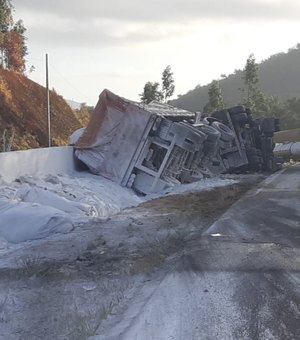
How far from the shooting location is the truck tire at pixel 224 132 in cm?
2145

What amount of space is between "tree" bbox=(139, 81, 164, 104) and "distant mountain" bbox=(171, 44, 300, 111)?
8331 cm

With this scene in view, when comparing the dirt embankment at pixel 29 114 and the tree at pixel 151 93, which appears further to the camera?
the tree at pixel 151 93

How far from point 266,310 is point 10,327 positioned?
7.47 feet

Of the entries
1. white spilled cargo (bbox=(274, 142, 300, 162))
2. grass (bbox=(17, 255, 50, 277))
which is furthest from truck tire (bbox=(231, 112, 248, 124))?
grass (bbox=(17, 255, 50, 277))

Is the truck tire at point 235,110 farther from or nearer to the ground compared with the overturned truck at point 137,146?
farther from the ground

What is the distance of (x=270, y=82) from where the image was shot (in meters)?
151

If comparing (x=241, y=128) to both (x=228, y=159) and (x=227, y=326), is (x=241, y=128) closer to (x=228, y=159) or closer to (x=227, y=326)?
(x=228, y=159)

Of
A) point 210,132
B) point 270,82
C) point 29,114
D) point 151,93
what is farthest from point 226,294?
point 270,82

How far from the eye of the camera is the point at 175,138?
16.8 metres

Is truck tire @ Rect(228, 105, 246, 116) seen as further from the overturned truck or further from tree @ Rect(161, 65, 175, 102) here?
tree @ Rect(161, 65, 175, 102)

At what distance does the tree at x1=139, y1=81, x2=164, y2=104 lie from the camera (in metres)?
51.0

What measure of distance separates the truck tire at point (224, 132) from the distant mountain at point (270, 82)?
113194 mm

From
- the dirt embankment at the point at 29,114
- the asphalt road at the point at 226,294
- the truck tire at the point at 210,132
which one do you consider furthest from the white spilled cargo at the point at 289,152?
the asphalt road at the point at 226,294

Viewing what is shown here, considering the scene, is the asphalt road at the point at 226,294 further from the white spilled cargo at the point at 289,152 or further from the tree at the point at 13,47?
the tree at the point at 13,47
